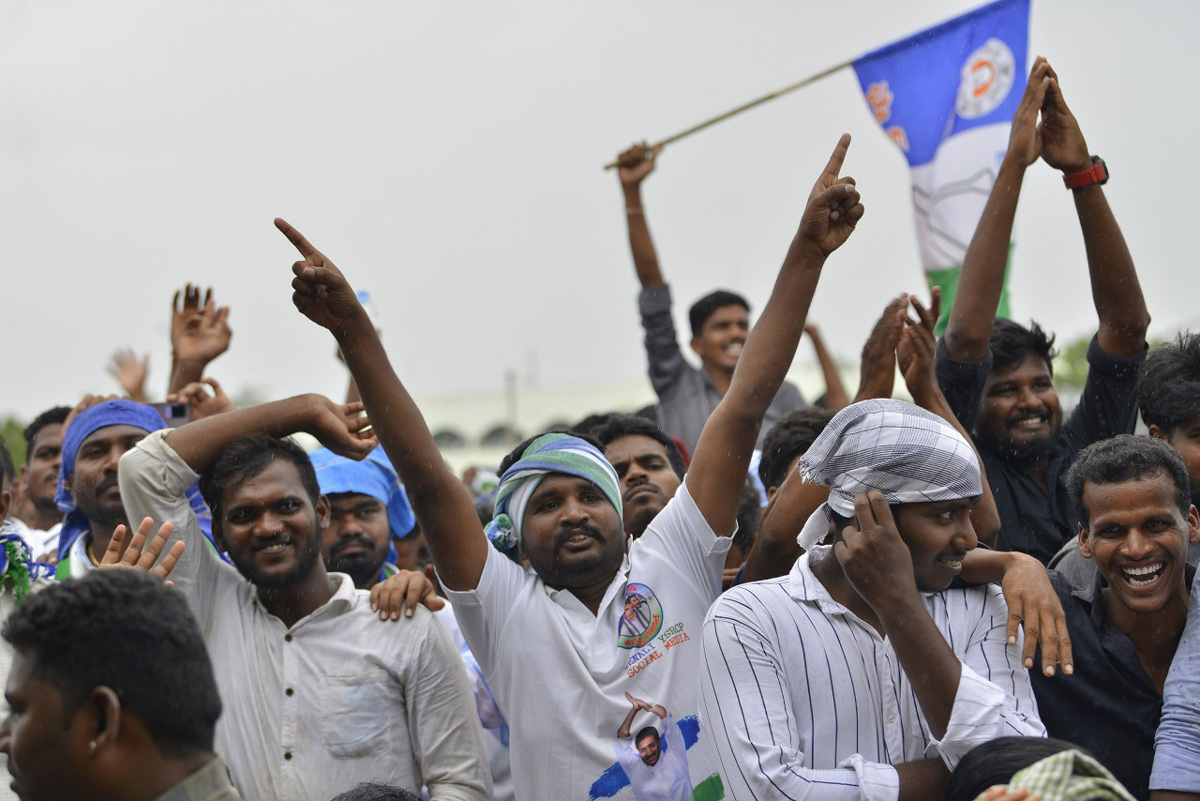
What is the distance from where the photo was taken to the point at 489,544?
12.5 ft

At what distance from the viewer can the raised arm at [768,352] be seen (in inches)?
150

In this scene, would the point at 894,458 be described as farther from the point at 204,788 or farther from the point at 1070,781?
the point at 204,788

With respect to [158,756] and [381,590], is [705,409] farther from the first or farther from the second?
[158,756]

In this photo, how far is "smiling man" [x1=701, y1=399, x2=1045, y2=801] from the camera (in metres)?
2.93

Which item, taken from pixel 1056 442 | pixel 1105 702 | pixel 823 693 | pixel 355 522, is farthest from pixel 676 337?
pixel 823 693

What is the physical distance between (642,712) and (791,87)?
4168 millimetres

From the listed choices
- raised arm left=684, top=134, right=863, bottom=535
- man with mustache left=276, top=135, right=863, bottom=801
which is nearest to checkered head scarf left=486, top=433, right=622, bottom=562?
man with mustache left=276, top=135, right=863, bottom=801

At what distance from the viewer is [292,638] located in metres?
3.96

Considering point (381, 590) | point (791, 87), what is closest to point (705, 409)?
point (791, 87)

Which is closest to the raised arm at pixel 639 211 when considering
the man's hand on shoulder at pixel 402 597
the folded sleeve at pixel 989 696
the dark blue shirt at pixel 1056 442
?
the dark blue shirt at pixel 1056 442

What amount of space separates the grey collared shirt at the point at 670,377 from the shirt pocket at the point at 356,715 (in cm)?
297

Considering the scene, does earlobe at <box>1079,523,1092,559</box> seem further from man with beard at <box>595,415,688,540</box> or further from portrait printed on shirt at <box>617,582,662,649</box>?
man with beard at <box>595,415,688,540</box>

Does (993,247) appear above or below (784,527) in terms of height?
above

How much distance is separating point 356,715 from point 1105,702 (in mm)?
2176
